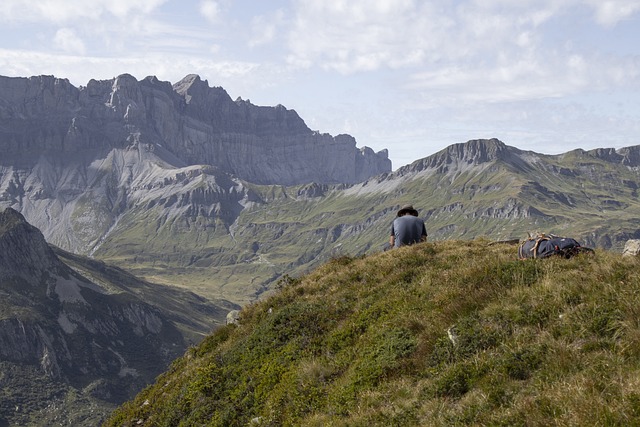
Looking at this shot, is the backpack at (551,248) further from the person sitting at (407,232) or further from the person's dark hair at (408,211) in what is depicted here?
the person's dark hair at (408,211)

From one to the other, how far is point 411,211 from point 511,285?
1109 cm

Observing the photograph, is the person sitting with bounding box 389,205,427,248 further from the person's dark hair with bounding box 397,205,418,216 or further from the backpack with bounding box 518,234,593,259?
the backpack with bounding box 518,234,593,259

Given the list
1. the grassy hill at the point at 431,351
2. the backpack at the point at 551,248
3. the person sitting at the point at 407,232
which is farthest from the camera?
the person sitting at the point at 407,232

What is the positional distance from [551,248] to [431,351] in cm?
680

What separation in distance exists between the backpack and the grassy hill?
1.90ft

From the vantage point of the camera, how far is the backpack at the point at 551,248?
695 inches

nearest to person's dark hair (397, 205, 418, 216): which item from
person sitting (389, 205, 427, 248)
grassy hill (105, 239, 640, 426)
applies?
person sitting (389, 205, 427, 248)

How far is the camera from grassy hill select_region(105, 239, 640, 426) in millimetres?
10406

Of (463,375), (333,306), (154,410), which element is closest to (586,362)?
Answer: (463,375)

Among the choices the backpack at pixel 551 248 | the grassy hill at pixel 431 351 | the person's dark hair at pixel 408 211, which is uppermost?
the person's dark hair at pixel 408 211

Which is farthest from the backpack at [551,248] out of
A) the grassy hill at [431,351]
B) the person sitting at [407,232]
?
the person sitting at [407,232]

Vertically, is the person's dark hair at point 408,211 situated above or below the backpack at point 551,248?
above

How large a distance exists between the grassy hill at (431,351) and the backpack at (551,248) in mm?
579

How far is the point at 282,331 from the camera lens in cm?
1892
